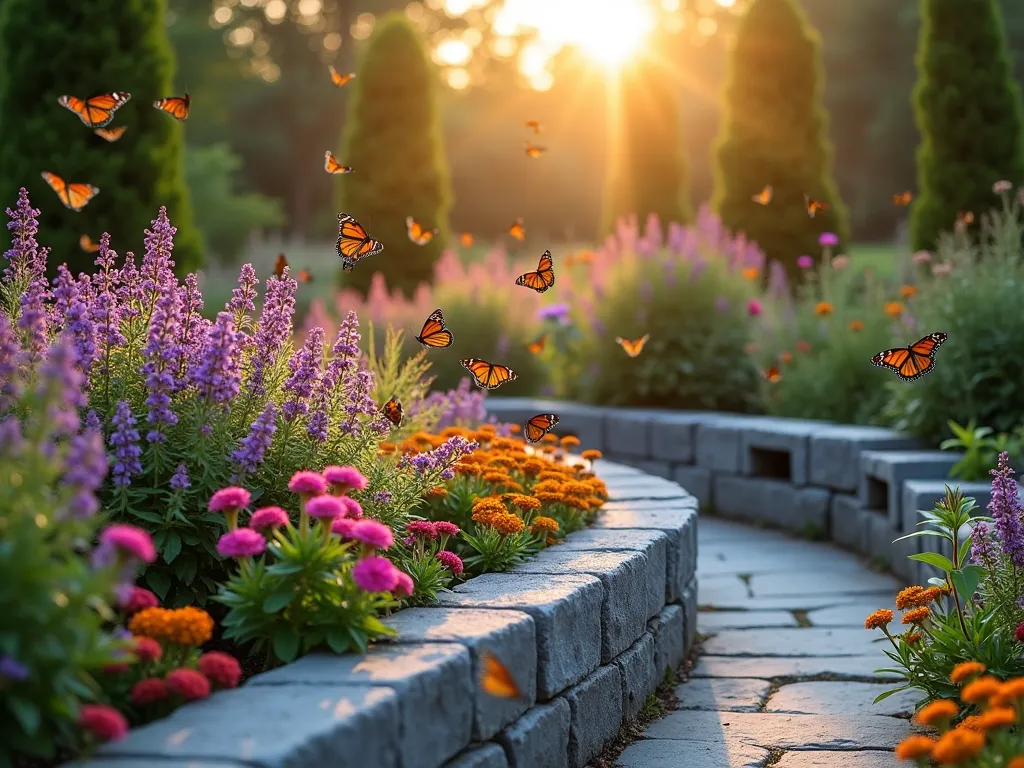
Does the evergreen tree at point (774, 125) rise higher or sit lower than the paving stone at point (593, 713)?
higher

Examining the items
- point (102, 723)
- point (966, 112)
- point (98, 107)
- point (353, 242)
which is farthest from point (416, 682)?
point (966, 112)

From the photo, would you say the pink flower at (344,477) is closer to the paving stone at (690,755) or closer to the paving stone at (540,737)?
the paving stone at (540,737)

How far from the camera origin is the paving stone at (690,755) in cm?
311

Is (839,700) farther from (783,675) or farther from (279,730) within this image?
(279,730)

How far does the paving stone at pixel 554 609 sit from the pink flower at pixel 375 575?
52 cm

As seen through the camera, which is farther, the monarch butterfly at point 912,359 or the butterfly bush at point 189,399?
the monarch butterfly at point 912,359

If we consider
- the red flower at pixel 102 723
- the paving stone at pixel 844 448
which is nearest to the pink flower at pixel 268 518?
the red flower at pixel 102 723

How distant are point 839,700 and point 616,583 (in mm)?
928

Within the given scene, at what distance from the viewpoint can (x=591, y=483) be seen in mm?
4238

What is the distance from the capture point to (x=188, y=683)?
6.68 ft

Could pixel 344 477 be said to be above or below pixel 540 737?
above

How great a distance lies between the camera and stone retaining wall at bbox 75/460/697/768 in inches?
75.6

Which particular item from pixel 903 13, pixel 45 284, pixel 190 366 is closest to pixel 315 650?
pixel 190 366

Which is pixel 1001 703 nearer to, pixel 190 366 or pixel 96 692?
pixel 96 692
